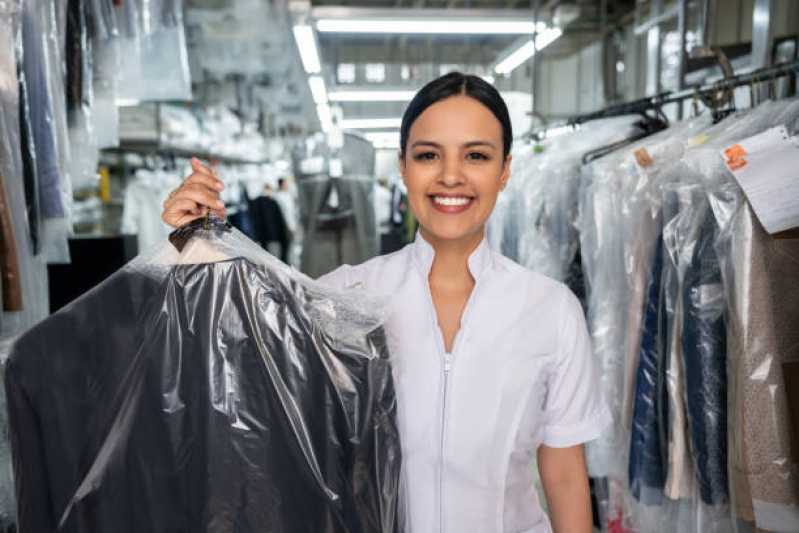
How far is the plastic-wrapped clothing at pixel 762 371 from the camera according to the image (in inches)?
46.8

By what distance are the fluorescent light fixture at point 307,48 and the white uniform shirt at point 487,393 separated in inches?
98.7

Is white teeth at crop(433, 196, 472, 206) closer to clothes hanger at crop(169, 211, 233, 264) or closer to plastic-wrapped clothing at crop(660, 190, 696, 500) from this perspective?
clothes hanger at crop(169, 211, 233, 264)

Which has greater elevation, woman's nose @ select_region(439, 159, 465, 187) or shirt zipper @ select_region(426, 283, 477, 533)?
woman's nose @ select_region(439, 159, 465, 187)

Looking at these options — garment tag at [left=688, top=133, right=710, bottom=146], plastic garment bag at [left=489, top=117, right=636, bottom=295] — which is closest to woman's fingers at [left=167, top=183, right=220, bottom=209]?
garment tag at [left=688, top=133, right=710, bottom=146]

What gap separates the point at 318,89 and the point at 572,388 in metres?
4.51

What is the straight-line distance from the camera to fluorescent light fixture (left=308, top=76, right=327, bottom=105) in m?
4.71

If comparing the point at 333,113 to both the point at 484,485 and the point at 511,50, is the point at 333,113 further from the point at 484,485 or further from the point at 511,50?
the point at 484,485

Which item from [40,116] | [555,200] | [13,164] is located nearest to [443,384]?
[13,164]

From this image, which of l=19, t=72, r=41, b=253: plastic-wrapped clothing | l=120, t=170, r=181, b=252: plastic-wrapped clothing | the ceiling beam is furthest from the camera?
l=120, t=170, r=181, b=252: plastic-wrapped clothing

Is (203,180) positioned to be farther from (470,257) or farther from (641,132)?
(641,132)

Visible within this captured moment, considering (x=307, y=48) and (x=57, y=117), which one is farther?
(x=307, y=48)

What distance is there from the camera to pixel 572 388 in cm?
108

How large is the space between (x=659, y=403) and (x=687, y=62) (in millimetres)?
1458

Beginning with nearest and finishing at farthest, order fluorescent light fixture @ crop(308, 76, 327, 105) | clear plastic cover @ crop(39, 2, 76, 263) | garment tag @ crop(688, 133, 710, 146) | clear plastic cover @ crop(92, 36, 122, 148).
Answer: clear plastic cover @ crop(39, 2, 76, 263)
garment tag @ crop(688, 133, 710, 146)
clear plastic cover @ crop(92, 36, 122, 148)
fluorescent light fixture @ crop(308, 76, 327, 105)
